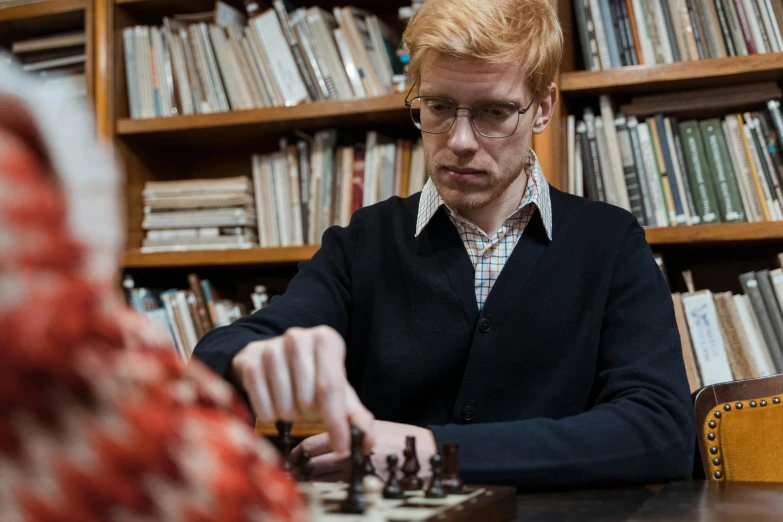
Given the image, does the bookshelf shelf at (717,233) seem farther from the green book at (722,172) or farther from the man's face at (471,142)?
the man's face at (471,142)

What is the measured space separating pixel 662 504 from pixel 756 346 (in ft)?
4.19

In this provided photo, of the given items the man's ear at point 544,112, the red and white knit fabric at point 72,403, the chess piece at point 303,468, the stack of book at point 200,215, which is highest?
the stack of book at point 200,215

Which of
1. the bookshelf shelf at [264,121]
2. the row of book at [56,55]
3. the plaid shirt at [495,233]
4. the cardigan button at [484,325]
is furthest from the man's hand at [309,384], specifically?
the row of book at [56,55]

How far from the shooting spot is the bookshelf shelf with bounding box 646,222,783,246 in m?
1.95

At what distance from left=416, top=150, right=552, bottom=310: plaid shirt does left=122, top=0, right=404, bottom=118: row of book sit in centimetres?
87

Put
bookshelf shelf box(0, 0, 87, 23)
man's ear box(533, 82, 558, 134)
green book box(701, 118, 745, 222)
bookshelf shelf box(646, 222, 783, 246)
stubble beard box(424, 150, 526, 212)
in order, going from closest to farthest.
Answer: stubble beard box(424, 150, 526, 212) → man's ear box(533, 82, 558, 134) → bookshelf shelf box(646, 222, 783, 246) → green book box(701, 118, 745, 222) → bookshelf shelf box(0, 0, 87, 23)

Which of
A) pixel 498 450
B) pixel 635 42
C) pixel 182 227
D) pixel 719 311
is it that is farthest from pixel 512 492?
pixel 182 227

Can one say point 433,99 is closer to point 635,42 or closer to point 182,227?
point 635,42

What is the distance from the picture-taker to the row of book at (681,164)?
204 cm

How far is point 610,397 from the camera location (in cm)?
127

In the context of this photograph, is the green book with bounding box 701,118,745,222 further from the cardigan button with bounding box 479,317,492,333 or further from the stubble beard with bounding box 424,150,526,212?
the cardigan button with bounding box 479,317,492,333

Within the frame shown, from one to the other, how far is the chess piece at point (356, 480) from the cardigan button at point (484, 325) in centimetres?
76

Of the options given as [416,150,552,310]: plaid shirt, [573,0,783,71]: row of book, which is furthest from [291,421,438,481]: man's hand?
[573,0,783,71]: row of book

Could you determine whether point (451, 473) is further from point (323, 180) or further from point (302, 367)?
point (323, 180)
